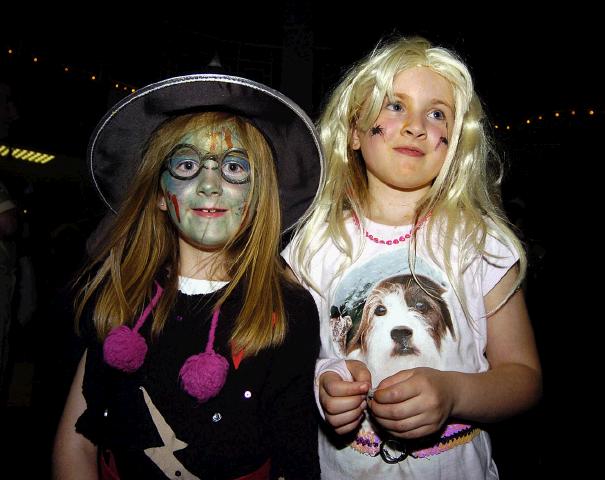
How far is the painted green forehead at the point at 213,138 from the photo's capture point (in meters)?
1.43

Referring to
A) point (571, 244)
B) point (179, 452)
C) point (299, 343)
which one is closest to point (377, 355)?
point (299, 343)

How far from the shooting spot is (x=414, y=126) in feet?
4.56

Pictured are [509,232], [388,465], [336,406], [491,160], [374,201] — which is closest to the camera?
[336,406]

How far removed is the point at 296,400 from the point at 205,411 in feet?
0.81

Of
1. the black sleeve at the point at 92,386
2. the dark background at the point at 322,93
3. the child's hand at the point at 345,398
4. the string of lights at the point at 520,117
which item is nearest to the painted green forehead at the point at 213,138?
the black sleeve at the point at 92,386

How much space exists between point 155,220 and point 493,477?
4.33 ft

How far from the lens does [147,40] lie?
6.02 m

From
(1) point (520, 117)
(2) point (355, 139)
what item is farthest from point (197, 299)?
(1) point (520, 117)

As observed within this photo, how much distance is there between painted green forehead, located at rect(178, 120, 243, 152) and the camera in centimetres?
143

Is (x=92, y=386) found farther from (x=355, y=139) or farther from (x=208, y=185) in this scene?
(x=355, y=139)

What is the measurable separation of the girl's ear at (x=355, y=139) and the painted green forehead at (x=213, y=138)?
1.34 feet

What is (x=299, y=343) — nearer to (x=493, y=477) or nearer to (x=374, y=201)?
(x=374, y=201)

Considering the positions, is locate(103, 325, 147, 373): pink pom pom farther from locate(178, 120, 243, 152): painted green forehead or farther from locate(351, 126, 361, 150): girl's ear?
locate(351, 126, 361, 150): girl's ear

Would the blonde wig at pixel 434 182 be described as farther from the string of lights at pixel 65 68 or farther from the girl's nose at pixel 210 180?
the string of lights at pixel 65 68
